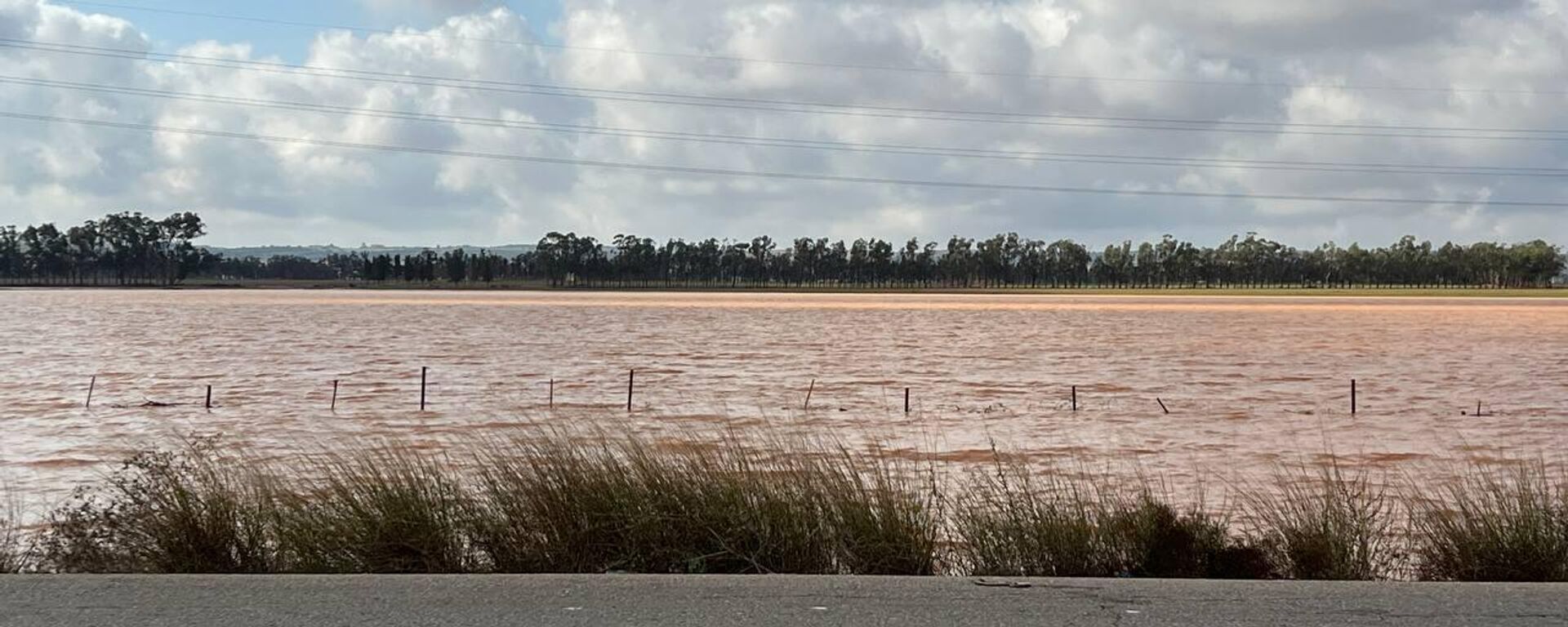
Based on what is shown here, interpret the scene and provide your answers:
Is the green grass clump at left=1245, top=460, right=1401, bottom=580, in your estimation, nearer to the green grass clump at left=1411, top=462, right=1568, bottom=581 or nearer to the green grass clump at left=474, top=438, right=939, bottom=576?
the green grass clump at left=1411, top=462, right=1568, bottom=581

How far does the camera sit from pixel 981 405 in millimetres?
34281

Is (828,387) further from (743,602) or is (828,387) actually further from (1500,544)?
(743,602)

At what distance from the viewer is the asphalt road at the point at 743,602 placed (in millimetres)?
7031

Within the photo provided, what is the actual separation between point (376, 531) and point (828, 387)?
1224 inches

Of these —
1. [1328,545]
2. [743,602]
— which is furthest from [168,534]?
[1328,545]

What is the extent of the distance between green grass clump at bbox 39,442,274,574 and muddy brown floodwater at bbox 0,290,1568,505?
4843 mm

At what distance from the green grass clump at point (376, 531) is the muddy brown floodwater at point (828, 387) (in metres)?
4.16

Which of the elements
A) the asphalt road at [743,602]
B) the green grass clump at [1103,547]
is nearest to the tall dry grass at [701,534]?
the green grass clump at [1103,547]

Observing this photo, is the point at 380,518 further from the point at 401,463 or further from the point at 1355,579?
the point at 1355,579

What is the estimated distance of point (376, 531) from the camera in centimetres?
916

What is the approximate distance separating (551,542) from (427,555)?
79cm

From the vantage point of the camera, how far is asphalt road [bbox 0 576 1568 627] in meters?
7.03

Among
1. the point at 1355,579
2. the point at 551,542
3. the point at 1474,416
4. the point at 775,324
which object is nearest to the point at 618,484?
the point at 551,542

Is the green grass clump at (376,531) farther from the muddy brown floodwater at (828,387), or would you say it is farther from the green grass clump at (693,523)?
the muddy brown floodwater at (828,387)
